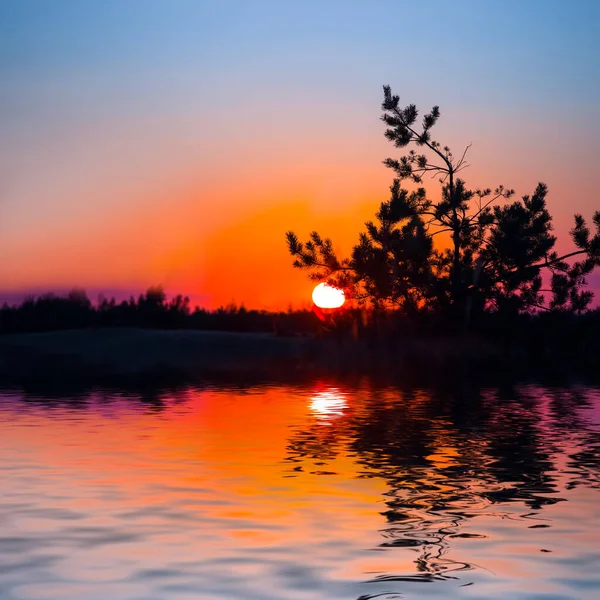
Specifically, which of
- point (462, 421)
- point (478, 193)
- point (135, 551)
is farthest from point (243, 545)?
point (478, 193)

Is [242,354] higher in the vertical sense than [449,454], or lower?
higher

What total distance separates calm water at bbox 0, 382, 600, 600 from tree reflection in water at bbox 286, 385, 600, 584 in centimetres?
3

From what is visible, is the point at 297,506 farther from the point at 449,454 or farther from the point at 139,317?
the point at 139,317

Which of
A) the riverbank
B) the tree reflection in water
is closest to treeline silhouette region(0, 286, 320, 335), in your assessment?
the riverbank

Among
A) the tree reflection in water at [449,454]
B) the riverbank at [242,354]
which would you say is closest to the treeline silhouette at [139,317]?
the riverbank at [242,354]

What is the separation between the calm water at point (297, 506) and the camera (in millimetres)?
6121

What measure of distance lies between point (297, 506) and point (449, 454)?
3485mm

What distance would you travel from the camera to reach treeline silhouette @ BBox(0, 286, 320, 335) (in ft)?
141

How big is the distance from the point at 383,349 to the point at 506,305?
4222 mm

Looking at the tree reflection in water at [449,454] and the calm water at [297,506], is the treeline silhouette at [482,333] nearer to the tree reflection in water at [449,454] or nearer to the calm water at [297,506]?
the tree reflection in water at [449,454]

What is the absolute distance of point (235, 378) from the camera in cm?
2502

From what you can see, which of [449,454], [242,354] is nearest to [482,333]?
[242,354]

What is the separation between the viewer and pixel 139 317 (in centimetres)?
4462

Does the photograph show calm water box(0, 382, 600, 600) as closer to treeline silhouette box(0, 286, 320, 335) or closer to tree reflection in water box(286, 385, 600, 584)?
tree reflection in water box(286, 385, 600, 584)
